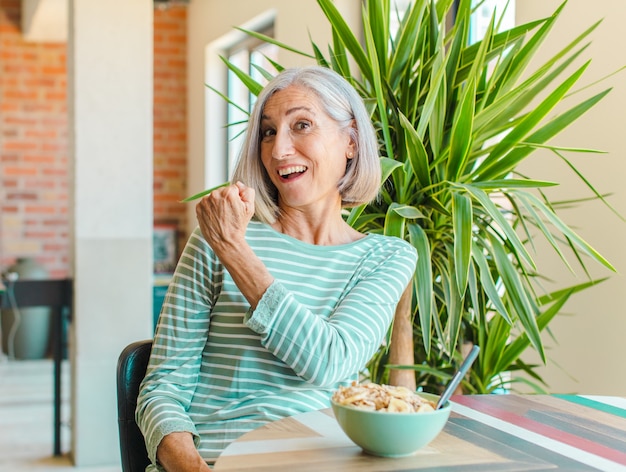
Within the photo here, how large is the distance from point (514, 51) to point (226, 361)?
4.10ft

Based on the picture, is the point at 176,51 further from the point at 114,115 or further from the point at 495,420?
the point at 495,420

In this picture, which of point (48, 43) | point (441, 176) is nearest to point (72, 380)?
point (441, 176)

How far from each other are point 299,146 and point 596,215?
1.23m

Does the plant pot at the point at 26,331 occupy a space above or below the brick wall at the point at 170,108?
below

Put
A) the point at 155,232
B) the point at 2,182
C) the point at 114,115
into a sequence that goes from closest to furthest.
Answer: the point at 114,115 < the point at 155,232 < the point at 2,182

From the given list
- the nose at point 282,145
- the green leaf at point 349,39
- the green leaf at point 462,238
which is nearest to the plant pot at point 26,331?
the green leaf at point 349,39

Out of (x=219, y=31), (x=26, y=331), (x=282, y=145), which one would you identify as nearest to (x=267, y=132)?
(x=282, y=145)

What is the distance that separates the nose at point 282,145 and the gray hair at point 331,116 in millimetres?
69

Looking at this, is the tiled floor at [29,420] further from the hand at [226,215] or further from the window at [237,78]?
the hand at [226,215]

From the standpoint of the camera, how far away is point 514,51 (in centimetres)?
227

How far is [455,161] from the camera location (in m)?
2.12

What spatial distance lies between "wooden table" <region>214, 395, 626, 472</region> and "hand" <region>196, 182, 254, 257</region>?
33cm

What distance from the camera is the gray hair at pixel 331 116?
1.73 m

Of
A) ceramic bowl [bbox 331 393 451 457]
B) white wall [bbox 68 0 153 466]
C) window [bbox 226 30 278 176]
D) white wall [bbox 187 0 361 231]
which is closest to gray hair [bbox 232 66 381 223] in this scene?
ceramic bowl [bbox 331 393 451 457]
